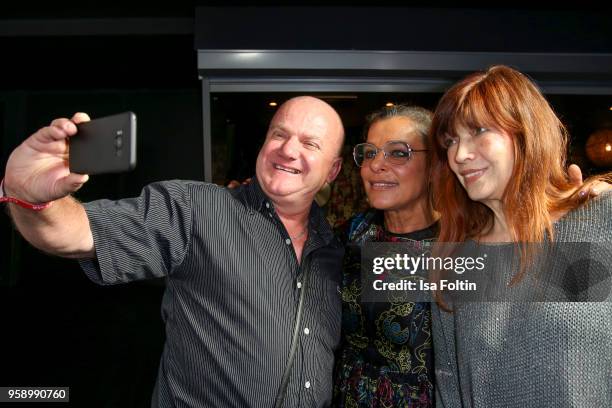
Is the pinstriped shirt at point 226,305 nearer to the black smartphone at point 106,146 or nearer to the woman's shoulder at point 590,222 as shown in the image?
the black smartphone at point 106,146

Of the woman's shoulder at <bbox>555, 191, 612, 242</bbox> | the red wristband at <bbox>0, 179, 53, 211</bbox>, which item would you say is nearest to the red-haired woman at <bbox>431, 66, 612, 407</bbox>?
the woman's shoulder at <bbox>555, 191, 612, 242</bbox>

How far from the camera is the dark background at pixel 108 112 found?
2.71 meters

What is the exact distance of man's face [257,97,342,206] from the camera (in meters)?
1.68

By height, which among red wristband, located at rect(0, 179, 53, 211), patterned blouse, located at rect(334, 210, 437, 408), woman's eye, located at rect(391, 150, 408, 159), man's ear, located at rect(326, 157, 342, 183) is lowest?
patterned blouse, located at rect(334, 210, 437, 408)

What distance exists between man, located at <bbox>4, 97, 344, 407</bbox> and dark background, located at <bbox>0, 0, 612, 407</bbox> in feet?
3.17

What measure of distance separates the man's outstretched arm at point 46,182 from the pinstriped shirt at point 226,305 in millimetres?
263

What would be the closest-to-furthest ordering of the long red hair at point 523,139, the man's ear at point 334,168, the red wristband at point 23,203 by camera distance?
the red wristband at point 23,203
the long red hair at point 523,139
the man's ear at point 334,168

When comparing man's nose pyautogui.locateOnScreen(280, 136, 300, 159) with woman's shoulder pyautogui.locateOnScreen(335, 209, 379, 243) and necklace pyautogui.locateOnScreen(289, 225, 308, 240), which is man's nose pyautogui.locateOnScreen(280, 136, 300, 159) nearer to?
necklace pyautogui.locateOnScreen(289, 225, 308, 240)

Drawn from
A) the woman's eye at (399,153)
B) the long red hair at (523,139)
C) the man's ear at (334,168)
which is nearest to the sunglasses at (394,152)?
the woman's eye at (399,153)

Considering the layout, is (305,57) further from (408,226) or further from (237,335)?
(237,335)

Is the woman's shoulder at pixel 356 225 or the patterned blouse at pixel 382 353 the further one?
the woman's shoulder at pixel 356 225

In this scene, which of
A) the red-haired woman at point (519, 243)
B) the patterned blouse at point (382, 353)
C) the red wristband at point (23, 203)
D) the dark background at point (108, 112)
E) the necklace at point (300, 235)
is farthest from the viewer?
the dark background at point (108, 112)

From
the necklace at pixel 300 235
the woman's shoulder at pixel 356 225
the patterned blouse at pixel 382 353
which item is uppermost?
the woman's shoulder at pixel 356 225

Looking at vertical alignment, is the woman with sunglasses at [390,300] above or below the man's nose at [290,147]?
below
